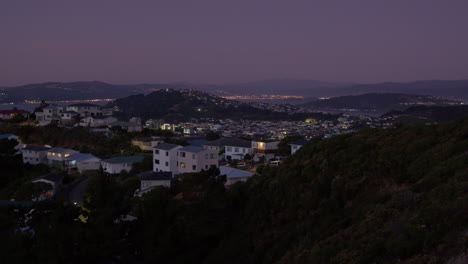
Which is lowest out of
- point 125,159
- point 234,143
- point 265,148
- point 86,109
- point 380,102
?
point 125,159

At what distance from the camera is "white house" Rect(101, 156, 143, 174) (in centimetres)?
2347

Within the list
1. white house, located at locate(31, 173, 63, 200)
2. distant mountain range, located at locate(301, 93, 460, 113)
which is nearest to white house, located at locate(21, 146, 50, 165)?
white house, located at locate(31, 173, 63, 200)

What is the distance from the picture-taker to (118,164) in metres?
23.6

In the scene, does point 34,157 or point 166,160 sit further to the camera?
point 34,157

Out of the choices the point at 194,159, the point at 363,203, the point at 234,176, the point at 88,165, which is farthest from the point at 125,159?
the point at 363,203

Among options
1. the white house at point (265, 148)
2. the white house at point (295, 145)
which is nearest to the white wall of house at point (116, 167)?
the white house at point (265, 148)

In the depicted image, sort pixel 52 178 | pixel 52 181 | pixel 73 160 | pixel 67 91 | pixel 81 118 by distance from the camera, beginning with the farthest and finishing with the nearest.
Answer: pixel 67 91 < pixel 81 118 < pixel 73 160 < pixel 52 178 < pixel 52 181

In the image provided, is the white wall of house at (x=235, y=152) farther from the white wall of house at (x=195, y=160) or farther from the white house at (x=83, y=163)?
the white house at (x=83, y=163)

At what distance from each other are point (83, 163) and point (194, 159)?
7517 millimetres

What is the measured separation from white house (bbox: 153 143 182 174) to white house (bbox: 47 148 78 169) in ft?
21.9

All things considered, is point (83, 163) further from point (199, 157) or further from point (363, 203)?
point (363, 203)

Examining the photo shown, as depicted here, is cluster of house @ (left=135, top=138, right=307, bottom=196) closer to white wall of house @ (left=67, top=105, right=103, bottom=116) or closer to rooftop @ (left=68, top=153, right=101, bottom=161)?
rooftop @ (left=68, top=153, right=101, bottom=161)

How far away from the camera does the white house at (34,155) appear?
2698 cm

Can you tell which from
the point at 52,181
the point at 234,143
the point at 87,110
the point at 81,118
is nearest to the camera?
the point at 52,181
